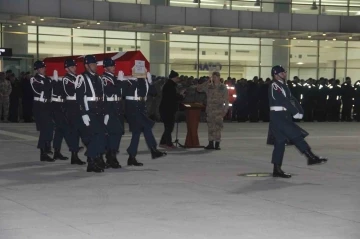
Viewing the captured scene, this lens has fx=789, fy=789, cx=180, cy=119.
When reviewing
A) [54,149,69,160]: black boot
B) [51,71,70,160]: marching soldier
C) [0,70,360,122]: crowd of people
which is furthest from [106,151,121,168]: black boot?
[0,70,360,122]: crowd of people

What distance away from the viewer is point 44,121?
14320 millimetres

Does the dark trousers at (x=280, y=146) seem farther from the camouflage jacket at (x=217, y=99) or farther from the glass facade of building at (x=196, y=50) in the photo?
the glass facade of building at (x=196, y=50)

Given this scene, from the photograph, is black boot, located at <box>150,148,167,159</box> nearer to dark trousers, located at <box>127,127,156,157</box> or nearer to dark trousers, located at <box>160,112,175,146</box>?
dark trousers, located at <box>127,127,156,157</box>

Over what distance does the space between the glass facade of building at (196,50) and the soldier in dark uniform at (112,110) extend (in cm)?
1958

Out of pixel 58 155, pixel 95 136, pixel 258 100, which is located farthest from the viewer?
pixel 258 100

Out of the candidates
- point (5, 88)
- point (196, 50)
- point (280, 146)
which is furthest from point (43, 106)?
point (196, 50)

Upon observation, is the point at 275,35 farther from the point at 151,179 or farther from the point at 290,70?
the point at 151,179

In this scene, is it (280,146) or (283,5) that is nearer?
(280,146)

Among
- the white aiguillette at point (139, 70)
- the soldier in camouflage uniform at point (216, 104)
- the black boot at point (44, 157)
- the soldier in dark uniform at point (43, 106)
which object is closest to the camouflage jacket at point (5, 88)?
the soldier in camouflage uniform at point (216, 104)

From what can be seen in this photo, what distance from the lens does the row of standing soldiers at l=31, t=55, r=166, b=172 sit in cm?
1255

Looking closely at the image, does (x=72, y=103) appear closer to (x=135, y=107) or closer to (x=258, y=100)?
(x=135, y=107)

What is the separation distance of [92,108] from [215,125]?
18.0 feet

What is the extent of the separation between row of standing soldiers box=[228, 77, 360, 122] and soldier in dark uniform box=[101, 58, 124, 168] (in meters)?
15.4

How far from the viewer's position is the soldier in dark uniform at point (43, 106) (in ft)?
46.3
